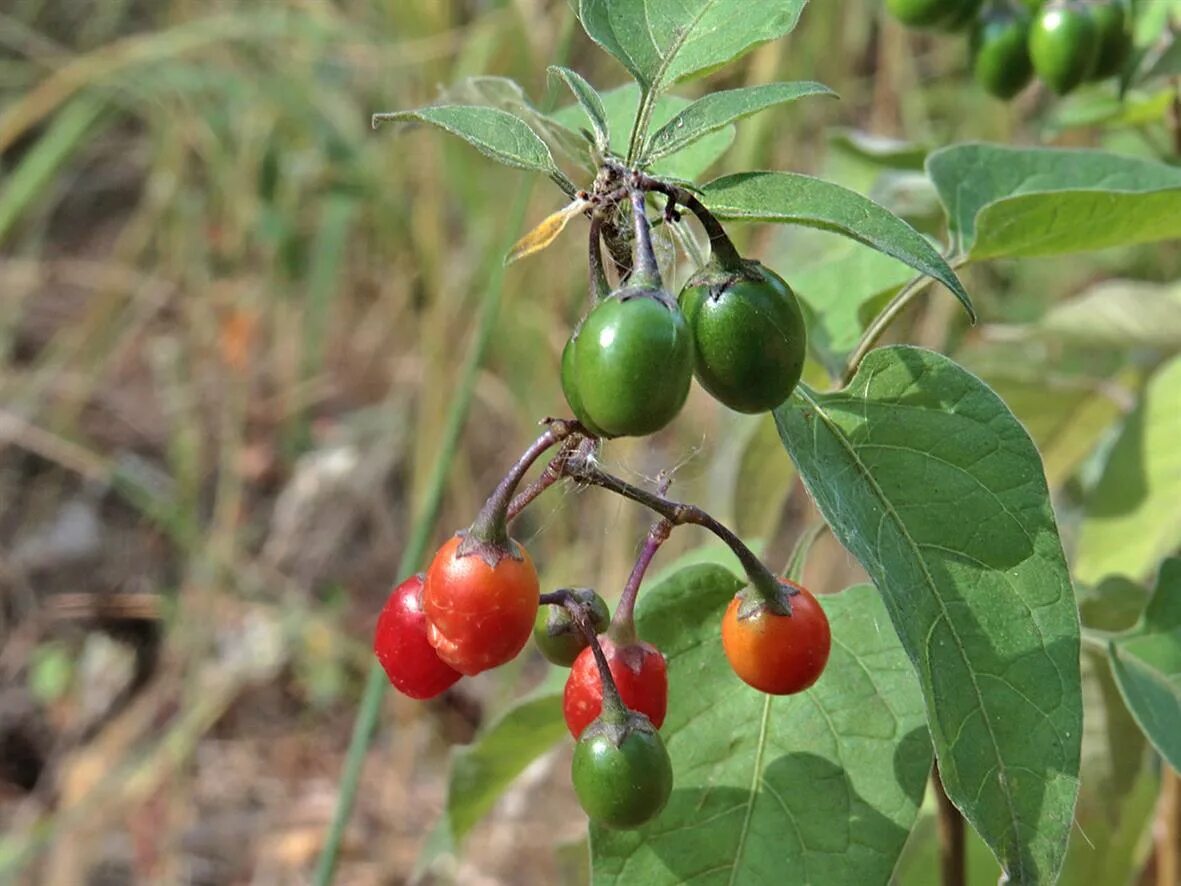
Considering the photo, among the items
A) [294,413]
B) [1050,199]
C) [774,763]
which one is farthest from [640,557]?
[294,413]

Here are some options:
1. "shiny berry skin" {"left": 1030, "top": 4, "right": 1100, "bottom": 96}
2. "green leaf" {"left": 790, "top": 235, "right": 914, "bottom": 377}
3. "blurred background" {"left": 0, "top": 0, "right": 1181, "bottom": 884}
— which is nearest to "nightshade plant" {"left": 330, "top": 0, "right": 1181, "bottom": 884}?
"green leaf" {"left": 790, "top": 235, "right": 914, "bottom": 377}

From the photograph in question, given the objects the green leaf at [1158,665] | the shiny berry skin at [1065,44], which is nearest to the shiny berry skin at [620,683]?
the green leaf at [1158,665]

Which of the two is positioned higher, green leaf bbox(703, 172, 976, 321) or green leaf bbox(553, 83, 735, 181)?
green leaf bbox(553, 83, 735, 181)

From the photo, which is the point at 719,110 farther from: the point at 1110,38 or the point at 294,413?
the point at 294,413

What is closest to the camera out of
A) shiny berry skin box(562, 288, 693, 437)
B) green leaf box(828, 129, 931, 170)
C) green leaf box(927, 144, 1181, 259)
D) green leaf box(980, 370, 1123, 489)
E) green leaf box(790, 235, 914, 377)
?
shiny berry skin box(562, 288, 693, 437)

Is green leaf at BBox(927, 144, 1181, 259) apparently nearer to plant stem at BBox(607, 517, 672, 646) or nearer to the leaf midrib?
the leaf midrib

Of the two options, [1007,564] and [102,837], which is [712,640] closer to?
[1007,564]
